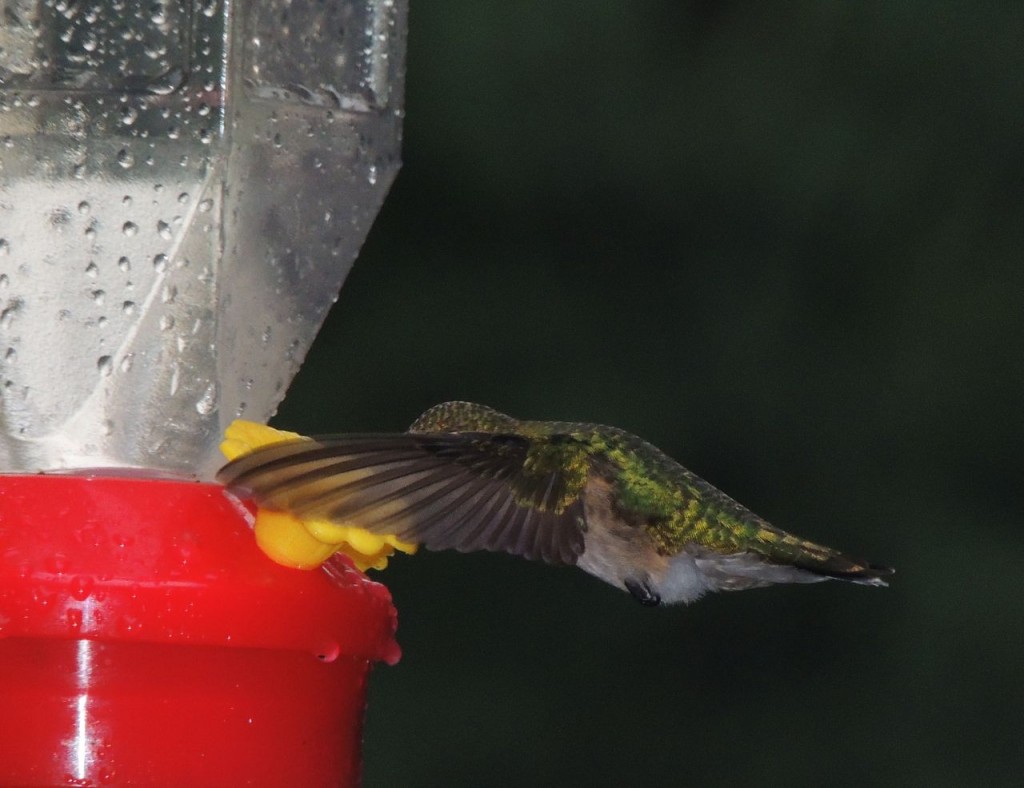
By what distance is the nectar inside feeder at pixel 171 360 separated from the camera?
4.50 feet

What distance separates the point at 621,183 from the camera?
4.23 metres

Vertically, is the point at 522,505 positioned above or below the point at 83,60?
below

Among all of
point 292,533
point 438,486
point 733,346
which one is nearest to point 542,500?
point 438,486

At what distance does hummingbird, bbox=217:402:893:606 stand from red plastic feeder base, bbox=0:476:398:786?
92 millimetres

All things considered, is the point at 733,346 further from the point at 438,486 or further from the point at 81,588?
the point at 81,588

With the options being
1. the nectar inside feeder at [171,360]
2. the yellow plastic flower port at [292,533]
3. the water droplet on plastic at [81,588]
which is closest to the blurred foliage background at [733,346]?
the nectar inside feeder at [171,360]

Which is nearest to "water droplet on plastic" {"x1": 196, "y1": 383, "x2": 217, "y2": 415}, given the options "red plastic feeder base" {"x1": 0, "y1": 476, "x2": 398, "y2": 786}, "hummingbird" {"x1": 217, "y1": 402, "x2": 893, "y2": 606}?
"hummingbird" {"x1": 217, "y1": 402, "x2": 893, "y2": 606}

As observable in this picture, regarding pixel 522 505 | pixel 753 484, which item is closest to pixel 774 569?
pixel 522 505

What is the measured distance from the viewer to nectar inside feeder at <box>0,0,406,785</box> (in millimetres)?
1373

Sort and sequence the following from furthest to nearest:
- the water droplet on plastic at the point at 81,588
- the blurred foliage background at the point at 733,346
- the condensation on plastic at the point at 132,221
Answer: the blurred foliage background at the point at 733,346
the condensation on plastic at the point at 132,221
the water droplet on plastic at the point at 81,588

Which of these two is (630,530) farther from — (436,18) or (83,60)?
(436,18)

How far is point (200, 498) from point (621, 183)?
2911 mm

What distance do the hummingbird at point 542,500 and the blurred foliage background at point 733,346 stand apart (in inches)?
72.1

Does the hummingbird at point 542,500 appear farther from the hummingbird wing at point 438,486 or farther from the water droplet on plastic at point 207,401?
the water droplet on plastic at point 207,401
